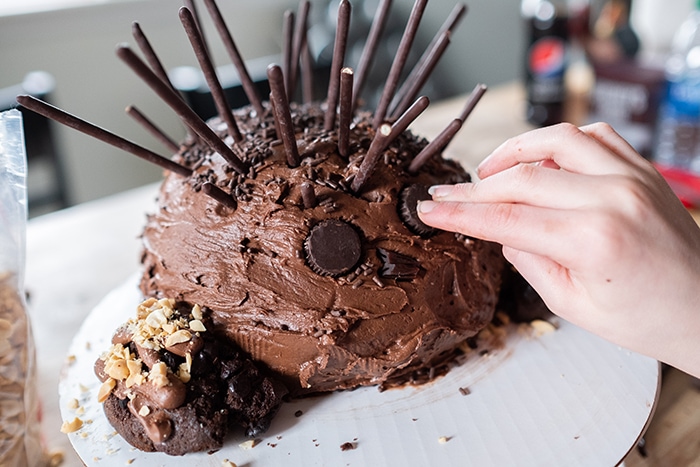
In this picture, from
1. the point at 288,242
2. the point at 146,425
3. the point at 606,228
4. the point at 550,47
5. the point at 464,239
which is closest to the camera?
the point at 606,228

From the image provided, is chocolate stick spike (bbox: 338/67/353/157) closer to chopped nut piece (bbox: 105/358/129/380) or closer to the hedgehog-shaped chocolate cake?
the hedgehog-shaped chocolate cake

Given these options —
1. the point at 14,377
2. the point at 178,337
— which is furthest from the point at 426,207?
the point at 14,377

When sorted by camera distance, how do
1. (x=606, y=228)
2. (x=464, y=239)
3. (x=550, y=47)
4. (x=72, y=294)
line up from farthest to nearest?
(x=550, y=47)
(x=72, y=294)
(x=464, y=239)
(x=606, y=228)

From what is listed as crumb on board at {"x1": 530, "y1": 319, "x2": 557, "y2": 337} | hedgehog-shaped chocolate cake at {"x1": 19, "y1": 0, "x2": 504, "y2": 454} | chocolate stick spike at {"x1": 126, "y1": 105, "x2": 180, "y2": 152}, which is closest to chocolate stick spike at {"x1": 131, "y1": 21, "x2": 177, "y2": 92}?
hedgehog-shaped chocolate cake at {"x1": 19, "y1": 0, "x2": 504, "y2": 454}

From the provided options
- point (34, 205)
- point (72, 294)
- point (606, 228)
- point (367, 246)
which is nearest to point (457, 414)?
point (367, 246)

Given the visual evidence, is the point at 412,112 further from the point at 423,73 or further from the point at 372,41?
the point at 372,41

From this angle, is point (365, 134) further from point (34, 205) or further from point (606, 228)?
point (34, 205)

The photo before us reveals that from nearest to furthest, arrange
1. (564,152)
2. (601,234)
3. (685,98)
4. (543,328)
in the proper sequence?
(601,234) → (564,152) → (543,328) → (685,98)
